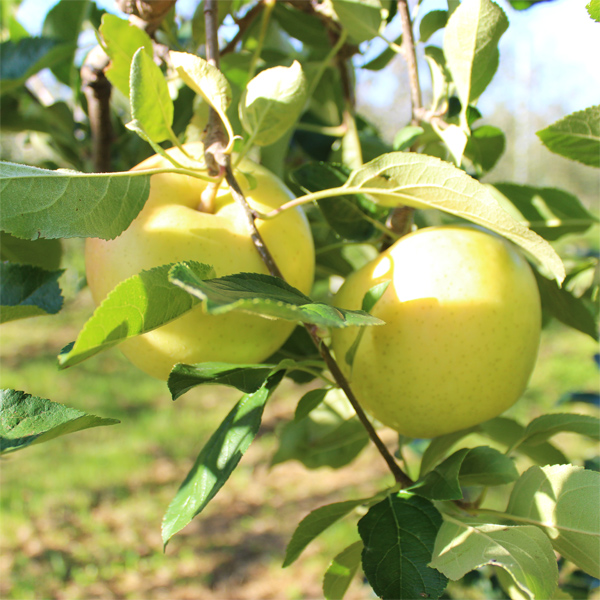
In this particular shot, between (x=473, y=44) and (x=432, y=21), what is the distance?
0.11 m

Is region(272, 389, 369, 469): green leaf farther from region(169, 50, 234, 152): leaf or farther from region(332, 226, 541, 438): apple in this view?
region(169, 50, 234, 152): leaf

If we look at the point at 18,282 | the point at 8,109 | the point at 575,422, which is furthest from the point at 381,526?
the point at 8,109

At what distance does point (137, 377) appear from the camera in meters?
3.12

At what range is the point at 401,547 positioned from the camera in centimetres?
37

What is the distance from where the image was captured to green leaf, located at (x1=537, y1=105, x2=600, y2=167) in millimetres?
432

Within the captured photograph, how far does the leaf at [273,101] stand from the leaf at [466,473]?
275 mm

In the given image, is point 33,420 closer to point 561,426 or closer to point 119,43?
point 119,43

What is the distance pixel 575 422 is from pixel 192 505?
33 centimetres

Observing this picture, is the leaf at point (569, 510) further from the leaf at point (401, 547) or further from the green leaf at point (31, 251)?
the green leaf at point (31, 251)

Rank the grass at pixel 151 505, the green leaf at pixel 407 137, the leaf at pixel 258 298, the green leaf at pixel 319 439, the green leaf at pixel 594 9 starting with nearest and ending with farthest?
1. the leaf at pixel 258 298
2. the green leaf at pixel 594 9
3. the green leaf at pixel 407 137
4. the green leaf at pixel 319 439
5. the grass at pixel 151 505

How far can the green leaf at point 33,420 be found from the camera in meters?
0.29

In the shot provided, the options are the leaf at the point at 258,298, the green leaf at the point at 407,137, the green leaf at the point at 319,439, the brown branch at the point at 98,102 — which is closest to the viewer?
the leaf at the point at 258,298

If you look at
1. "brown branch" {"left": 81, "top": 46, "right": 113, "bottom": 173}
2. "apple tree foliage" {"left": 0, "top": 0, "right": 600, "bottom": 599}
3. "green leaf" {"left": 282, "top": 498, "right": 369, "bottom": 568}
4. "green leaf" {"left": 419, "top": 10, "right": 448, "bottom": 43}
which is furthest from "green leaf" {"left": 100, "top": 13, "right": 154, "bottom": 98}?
"green leaf" {"left": 282, "top": 498, "right": 369, "bottom": 568}

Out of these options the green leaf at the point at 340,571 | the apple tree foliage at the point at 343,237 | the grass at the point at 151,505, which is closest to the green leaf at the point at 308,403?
the apple tree foliage at the point at 343,237
